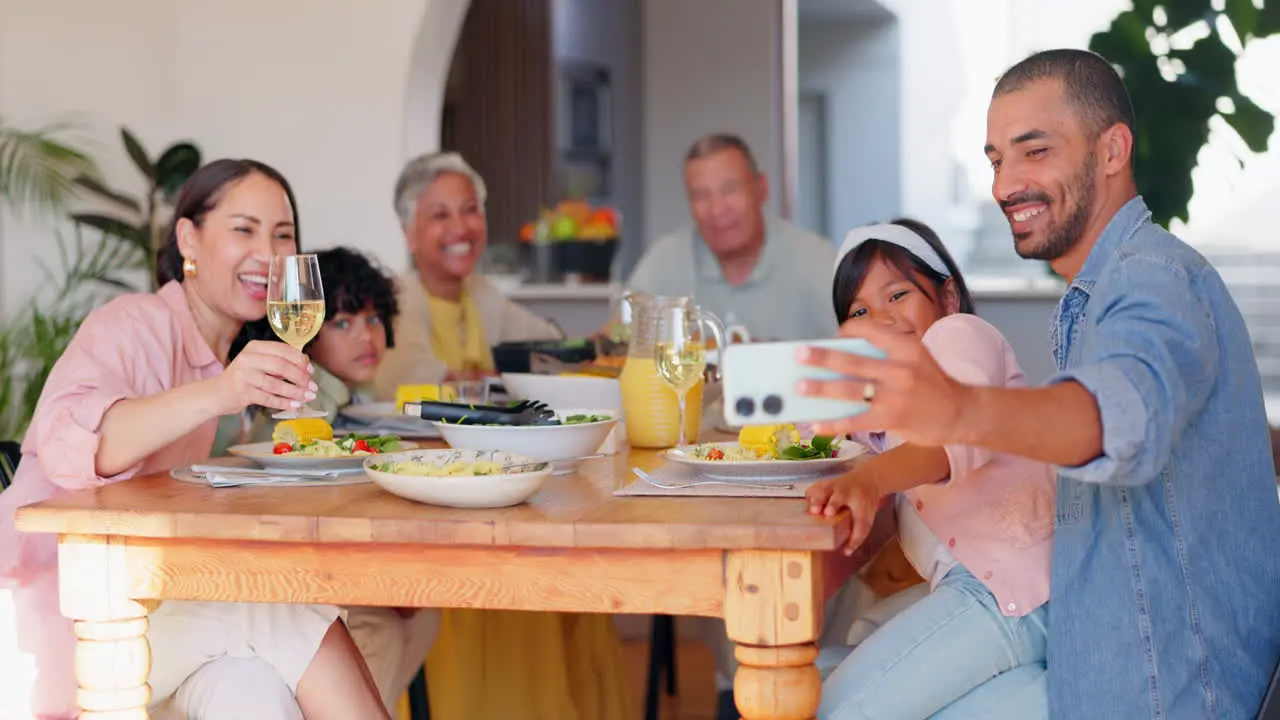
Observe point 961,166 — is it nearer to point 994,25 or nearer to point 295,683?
point 994,25

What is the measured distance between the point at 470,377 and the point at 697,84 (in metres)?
3.88

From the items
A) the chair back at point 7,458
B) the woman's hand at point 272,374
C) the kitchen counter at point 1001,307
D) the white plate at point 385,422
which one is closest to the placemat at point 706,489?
the woman's hand at point 272,374

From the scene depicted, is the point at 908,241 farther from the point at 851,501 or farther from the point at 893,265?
the point at 851,501

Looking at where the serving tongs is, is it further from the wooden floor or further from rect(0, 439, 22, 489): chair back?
the wooden floor

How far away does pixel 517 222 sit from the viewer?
830cm

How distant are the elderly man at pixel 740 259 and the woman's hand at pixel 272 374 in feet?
7.00

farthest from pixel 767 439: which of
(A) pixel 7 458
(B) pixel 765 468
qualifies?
(A) pixel 7 458

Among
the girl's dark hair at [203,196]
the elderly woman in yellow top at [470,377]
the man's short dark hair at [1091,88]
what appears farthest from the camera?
the elderly woman in yellow top at [470,377]

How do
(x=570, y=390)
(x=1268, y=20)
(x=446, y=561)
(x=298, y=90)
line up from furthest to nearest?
(x=298, y=90) < (x=1268, y=20) < (x=570, y=390) < (x=446, y=561)

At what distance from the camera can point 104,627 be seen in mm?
1671

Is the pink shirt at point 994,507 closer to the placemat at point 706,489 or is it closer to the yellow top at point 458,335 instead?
the placemat at point 706,489

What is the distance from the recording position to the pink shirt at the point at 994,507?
168 cm

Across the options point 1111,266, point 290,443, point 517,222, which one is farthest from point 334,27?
point 517,222

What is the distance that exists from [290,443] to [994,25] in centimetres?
497
